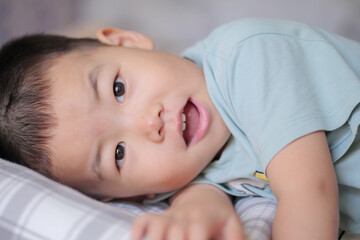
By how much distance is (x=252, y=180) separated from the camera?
3.18 feet

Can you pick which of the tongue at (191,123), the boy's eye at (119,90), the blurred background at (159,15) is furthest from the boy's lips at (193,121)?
the blurred background at (159,15)

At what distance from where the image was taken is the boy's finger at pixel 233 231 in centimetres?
58

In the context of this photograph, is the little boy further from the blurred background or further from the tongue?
the blurred background

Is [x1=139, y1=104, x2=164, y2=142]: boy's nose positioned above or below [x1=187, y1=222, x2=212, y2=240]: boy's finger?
below

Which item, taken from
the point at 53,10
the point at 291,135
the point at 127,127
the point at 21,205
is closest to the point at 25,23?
the point at 53,10

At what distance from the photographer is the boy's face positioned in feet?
2.95

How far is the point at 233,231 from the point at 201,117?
1.25 ft

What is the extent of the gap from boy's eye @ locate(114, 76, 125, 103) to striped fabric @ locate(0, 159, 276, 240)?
25 cm

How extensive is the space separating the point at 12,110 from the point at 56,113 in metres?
0.12

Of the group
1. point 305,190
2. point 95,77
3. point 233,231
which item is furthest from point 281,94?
point 95,77

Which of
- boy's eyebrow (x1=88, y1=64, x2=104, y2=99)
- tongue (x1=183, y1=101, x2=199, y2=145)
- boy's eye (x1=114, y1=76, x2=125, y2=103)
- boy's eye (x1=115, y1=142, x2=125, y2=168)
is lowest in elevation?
boy's eye (x1=115, y1=142, x2=125, y2=168)

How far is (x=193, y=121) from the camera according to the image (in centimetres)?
97

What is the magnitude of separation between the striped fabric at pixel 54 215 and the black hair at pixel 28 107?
3.9 inches

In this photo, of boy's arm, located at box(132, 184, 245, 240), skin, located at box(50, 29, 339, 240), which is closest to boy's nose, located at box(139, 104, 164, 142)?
skin, located at box(50, 29, 339, 240)
